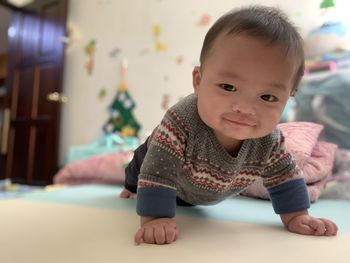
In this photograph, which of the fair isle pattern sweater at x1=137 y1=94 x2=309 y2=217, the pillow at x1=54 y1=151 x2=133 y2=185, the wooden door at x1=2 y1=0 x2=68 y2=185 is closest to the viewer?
the fair isle pattern sweater at x1=137 y1=94 x2=309 y2=217

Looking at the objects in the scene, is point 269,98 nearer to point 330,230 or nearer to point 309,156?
point 330,230

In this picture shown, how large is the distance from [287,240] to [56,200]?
611 mm

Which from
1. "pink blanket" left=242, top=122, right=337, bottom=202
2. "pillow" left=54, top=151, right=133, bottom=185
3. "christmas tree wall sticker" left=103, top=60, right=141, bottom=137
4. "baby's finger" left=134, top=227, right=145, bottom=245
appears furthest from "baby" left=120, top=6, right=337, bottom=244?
"christmas tree wall sticker" left=103, top=60, right=141, bottom=137

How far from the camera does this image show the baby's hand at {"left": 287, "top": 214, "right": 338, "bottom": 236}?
56 cm

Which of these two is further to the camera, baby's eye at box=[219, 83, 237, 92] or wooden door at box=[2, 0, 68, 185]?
wooden door at box=[2, 0, 68, 185]

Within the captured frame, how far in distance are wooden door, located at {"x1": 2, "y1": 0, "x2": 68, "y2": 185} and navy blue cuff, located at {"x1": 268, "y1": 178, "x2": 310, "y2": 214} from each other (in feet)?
7.16

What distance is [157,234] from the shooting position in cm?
48

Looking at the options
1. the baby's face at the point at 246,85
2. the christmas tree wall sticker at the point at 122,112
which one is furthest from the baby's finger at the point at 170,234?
the christmas tree wall sticker at the point at 122,112

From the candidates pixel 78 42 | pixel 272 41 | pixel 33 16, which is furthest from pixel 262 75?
pixel 33 16

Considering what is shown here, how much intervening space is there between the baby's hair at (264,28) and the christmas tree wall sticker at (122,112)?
1421 millimetres

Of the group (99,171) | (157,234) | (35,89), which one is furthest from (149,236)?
(35,89)

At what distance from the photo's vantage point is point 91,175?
149cm

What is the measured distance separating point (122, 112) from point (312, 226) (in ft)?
5.45

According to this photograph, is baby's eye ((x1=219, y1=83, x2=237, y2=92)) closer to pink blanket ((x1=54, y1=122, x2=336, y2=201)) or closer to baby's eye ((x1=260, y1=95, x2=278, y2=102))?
baby's eye ((x1=260, y1=95, x2=278, y2=102))
